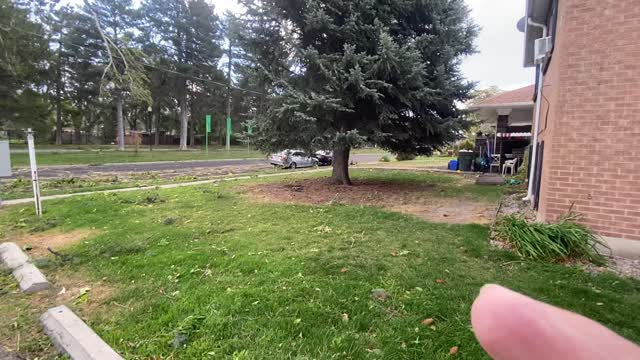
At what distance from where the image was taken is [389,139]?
33.3 feet

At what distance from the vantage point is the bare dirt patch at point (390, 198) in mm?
7004

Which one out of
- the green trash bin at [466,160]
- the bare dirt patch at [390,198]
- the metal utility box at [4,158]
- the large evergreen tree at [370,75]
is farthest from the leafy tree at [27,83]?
the green trash bin at [466,160]

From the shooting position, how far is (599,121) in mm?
4578

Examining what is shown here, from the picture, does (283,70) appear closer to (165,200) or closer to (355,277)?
(165,200)

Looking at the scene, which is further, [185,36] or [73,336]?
[185,36]

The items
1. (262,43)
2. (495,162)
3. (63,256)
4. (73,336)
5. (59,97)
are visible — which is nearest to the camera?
(73,336)

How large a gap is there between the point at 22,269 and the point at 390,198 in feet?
22.1

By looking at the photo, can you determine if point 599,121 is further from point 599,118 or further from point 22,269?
point 22,269

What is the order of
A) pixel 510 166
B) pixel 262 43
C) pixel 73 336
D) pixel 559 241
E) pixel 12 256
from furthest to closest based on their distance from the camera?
pixel 510 166, pixel 262 43, pixel 12 256, pixel 559 241, pixel 73 336

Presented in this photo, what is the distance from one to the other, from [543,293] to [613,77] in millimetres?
2822

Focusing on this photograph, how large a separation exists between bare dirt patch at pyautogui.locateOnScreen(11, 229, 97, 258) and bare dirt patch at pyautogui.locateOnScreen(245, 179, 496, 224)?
362 centimetres

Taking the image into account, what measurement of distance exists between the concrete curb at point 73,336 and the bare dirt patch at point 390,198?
5.09 meters

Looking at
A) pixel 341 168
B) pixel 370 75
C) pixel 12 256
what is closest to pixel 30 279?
pixel 12 256

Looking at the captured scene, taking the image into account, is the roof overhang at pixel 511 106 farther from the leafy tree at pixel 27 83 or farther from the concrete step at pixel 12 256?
the leafy tree at pixel 27 83
